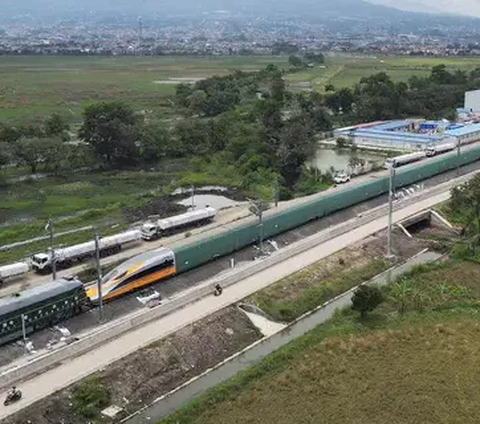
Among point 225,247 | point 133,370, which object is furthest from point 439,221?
point 133,370

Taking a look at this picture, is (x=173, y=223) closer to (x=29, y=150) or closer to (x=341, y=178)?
(x=341, y=178)

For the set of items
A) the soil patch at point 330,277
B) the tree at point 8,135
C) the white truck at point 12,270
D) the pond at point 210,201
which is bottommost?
the pond at point 210,201

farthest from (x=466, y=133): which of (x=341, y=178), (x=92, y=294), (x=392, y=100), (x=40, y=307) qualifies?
(x=40, y=307)

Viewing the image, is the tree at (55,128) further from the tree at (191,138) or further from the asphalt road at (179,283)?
the asphalt road at (179,283)

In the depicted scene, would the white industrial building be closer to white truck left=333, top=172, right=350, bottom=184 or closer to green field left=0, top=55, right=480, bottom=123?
green field left=0, top=55, right=480, bottom=123

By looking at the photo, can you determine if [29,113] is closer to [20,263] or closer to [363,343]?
[20,263]

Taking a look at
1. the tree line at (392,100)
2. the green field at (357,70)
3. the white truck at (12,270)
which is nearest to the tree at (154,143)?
the tree line at (392,100)
